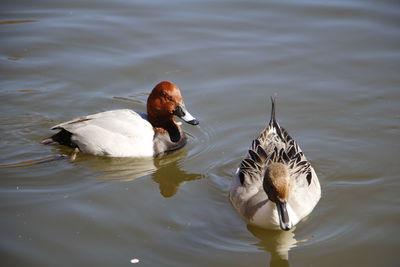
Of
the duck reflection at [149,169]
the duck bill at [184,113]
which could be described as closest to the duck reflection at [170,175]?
the duck reflection at [149,169]

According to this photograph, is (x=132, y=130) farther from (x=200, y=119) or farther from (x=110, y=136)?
(x=200, y=119)

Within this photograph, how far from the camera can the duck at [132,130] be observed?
792 cm

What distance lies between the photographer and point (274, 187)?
6.08 m

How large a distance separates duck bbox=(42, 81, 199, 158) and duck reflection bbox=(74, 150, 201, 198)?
0.09 meters

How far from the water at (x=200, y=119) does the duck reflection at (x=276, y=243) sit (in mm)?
17

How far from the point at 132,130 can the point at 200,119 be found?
3.64 feet

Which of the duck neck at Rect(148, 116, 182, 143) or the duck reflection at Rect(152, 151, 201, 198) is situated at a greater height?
the duck neck at Rect(148, 116, 182, 143)

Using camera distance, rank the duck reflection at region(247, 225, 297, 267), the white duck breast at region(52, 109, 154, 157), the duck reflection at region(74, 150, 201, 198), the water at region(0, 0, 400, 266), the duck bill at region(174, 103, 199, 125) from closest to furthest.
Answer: the duck reflection at region(247, 225, 297, 267), the water at region(0, 0, 400, 266), the duck reflection at region(74, 150, 201, 198), the white duck breast at region(52, 109, 154, 157), the duck bill at region(174, 103, 199, 125)

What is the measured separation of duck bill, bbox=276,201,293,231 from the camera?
5.95 meters

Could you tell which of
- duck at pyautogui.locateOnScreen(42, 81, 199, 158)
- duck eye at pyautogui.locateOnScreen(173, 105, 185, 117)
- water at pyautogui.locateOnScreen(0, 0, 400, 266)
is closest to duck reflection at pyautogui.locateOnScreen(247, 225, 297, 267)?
water at pyautogui.locateOnScreen(0, 0, 400, 266)

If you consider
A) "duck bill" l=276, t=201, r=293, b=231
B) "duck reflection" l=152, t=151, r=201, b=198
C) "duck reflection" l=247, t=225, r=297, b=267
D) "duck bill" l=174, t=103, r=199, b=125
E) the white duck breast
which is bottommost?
"duck reflection" l=247, t=225, r=297, b=267

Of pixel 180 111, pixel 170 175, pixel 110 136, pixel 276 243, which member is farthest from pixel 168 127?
pixel 276 243

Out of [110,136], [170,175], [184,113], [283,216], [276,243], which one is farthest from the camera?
[184,113]

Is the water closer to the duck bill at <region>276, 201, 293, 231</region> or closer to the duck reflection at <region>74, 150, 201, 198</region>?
the duck reflection at <region>74, 150, 201, 198</region>
